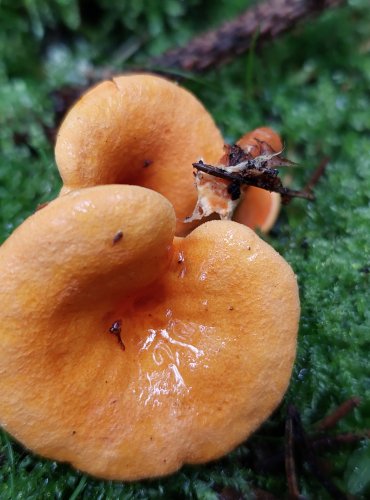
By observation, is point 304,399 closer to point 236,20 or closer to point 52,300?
point 52,300

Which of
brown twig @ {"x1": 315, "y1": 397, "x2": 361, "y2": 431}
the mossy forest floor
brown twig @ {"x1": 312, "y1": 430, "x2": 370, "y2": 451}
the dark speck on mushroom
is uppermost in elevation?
the dark speck on mushroom

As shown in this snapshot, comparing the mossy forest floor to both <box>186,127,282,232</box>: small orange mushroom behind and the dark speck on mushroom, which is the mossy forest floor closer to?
<box>186,127,282,232</box>: small orange mushroom behind

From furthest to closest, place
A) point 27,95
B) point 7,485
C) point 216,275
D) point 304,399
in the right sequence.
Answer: point 27,95, point 304,399, point 7,485, point 216,275

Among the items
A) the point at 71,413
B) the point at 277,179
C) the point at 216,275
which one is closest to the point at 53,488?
the point at 71,413

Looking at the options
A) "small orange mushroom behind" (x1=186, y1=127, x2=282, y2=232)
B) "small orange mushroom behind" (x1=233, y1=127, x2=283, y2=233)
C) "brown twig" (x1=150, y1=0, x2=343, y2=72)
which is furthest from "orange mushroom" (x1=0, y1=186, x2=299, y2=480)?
"brown twig" (x1=150, y1=0, x2=343, y2=72)

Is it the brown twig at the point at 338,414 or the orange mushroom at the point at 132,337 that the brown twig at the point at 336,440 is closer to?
the brown twig at the point at 338,414

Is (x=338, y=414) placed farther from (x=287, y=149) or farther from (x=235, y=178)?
(x=287, y=149)
